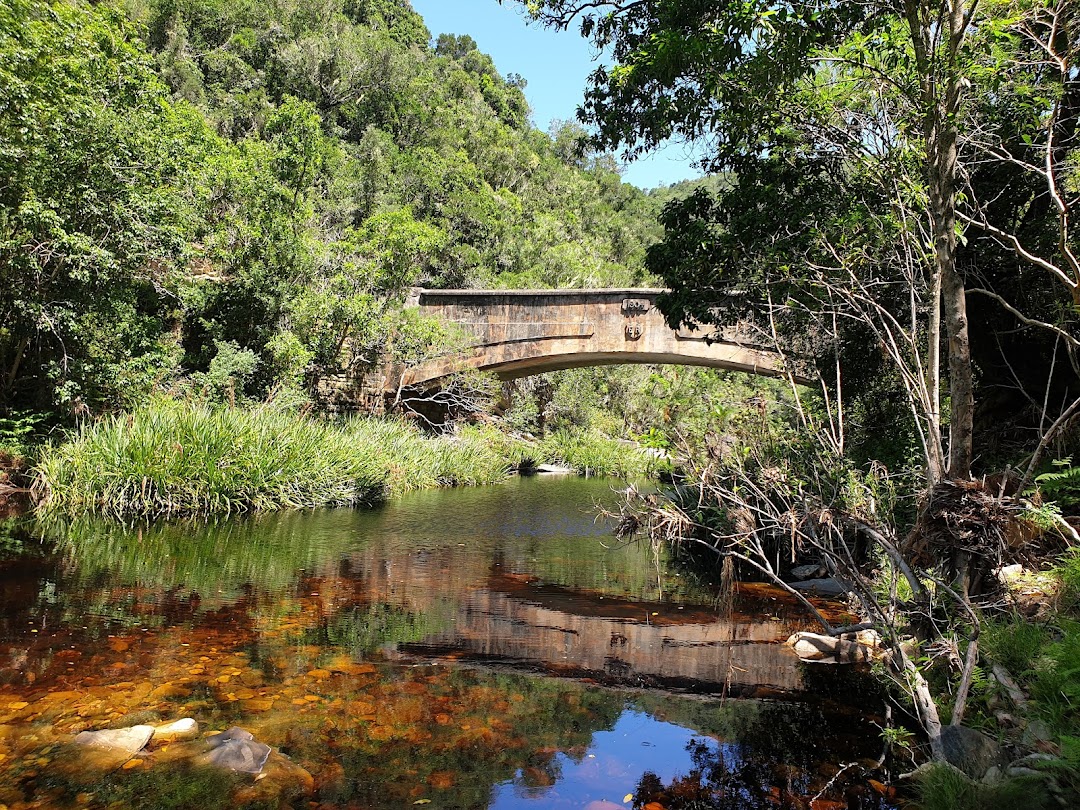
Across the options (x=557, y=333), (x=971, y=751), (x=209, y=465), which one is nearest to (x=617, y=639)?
(x=971, y=751)

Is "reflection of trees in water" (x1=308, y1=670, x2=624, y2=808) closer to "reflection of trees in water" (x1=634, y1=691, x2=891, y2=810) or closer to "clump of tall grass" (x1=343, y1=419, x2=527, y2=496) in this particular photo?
"reflection of trees in water" (x1=634, y1=691, x2=891, y2=810)

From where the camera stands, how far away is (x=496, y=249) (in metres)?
27.7

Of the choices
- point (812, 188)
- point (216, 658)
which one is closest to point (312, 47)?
point (812, 188)

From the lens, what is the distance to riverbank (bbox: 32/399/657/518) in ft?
31.0

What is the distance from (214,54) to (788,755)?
3364 centimetres

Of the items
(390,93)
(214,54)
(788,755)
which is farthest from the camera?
(390,93)

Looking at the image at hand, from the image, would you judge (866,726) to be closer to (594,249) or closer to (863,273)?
(863,273)

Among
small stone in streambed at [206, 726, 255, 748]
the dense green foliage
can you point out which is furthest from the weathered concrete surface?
small stone in streambed at [206, 726, 255, 748]

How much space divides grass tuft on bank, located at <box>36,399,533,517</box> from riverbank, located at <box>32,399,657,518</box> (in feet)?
0.04

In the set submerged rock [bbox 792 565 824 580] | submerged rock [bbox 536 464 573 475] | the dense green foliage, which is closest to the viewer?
submerged rock [bbox 792 565 824 580]

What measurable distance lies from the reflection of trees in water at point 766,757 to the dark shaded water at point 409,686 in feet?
0.04

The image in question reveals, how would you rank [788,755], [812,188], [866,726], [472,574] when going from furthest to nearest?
[472,574]
[812,188]
[866,726]
[788,755]

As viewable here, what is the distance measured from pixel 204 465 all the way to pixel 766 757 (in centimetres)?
841

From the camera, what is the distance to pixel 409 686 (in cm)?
436
